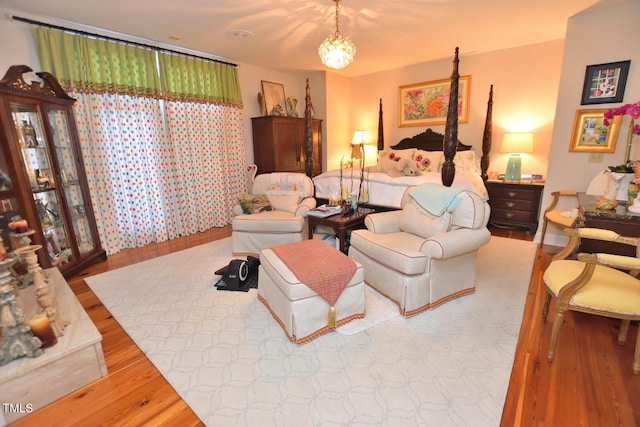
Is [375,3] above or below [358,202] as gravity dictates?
above

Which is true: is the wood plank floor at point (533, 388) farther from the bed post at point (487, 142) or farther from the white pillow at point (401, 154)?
the white pillow at point (401, 154)

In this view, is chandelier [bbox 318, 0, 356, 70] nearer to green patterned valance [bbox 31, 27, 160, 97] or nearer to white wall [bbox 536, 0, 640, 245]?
green patterned valance [bbox 31, 27, 160, 97]

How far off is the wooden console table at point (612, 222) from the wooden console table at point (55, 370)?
3301 mm

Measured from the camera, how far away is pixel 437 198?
2551mm

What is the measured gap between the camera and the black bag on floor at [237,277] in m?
2.69

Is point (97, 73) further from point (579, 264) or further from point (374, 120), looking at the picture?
point (579, 264)

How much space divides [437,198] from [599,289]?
117 cm

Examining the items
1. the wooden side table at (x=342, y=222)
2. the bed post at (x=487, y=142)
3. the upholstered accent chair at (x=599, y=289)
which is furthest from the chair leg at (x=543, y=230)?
the wooden side table at (x=342, y=222)

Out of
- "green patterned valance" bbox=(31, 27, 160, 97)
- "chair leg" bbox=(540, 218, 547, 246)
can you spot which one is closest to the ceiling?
"green patterned valance" bbox=(31, 27, 160, 97)

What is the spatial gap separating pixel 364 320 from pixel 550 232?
120 inches

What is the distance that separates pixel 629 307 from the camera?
161 centimetres

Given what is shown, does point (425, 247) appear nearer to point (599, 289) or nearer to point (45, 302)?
point (599, 289)

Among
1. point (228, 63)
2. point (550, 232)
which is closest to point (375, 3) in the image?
point (228, 63)

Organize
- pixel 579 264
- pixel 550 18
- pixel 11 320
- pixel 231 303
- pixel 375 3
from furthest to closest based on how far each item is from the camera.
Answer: pixel 550 18, pixel 375 3, pixel 231 303, pixel 579 264, pixel 11 320
